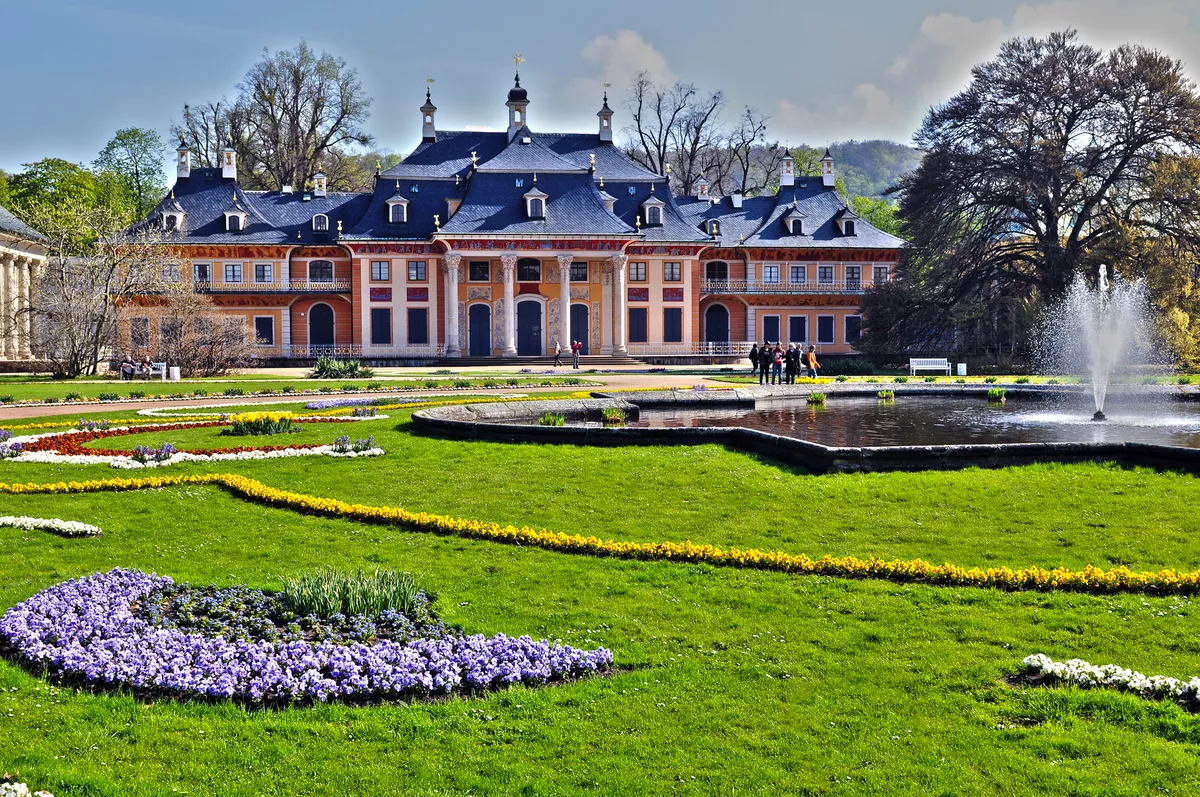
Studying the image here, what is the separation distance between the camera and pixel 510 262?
56.0 meters

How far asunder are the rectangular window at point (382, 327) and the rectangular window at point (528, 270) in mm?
7404

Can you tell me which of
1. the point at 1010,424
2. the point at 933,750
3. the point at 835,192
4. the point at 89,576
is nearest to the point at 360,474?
the point at 89,576

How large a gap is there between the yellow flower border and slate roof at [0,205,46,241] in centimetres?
4773

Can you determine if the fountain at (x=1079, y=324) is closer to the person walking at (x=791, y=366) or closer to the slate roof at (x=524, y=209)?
the person walking at (x=791, y=366)

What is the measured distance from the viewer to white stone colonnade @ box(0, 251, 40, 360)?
5125cm

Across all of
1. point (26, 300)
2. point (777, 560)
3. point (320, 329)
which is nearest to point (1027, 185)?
point (320, 329)

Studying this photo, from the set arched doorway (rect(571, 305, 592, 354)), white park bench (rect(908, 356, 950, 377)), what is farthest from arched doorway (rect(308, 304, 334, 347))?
white park bench (rect(908, 356, 950, 377))

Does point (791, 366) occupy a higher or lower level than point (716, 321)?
lower

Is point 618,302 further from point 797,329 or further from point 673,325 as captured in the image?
point 797,329

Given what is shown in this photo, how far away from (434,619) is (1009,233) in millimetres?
46116

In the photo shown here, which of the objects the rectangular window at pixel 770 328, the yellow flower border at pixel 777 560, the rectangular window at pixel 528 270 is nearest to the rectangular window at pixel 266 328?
the rectangular window at pixel 528 270

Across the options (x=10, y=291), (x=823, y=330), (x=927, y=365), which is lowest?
(x=927, y=365)

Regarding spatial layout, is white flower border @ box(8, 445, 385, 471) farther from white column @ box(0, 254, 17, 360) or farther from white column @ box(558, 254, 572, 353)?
white column @ box(0, 254, 17, 360)

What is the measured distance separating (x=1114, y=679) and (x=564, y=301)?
2032 inches
